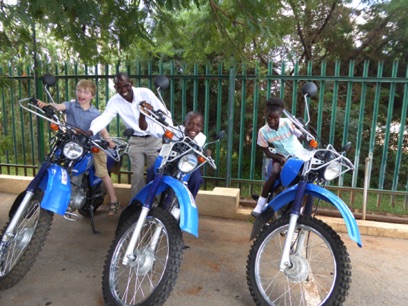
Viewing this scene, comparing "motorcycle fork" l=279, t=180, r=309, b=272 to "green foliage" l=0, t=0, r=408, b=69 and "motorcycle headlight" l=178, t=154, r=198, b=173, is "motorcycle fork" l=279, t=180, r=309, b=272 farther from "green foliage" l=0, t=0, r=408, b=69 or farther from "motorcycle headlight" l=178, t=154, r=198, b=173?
"green foliage" l=0, t=0, r=408, b=69

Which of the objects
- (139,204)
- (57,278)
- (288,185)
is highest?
(288,185)

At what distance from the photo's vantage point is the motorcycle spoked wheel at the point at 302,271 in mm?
2039

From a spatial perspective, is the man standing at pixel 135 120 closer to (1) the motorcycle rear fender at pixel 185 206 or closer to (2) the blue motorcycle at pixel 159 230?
(2) the blue motorcycle at pixel 159 230

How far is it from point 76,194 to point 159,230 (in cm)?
126

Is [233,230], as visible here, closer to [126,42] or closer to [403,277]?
[403,277]

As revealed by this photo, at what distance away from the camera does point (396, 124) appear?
597 cm

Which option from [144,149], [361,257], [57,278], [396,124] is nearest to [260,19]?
[144,149]

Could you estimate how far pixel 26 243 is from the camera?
2.45 meters

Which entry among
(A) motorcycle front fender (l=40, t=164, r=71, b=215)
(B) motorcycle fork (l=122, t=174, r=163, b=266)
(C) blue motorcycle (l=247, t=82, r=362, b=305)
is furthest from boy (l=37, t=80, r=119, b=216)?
(C) blue motorcycle (l=247, t=82, r=362, b=305)

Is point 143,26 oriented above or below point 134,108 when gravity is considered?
above

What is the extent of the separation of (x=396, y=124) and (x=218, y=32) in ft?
14.0

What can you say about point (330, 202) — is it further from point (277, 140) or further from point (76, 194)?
point (76, 194)

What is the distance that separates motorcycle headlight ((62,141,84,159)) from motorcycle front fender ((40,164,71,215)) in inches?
4.8

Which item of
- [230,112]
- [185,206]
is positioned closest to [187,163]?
[185,206]
